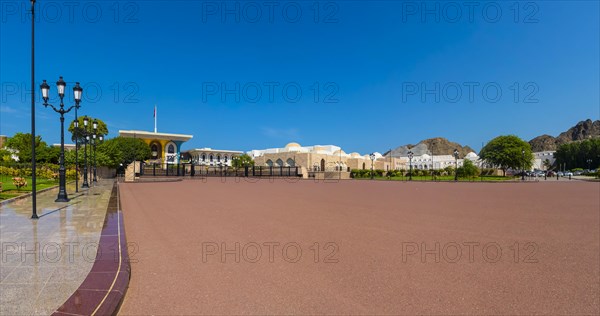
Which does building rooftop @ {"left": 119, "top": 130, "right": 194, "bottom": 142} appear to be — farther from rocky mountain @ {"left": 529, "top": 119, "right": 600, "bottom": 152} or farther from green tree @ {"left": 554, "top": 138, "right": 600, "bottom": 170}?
rocky mountain @ {"left": 529, "top": 119, "right": 600, "bottom": 152}

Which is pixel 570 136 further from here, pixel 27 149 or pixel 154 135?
pixel 27 149

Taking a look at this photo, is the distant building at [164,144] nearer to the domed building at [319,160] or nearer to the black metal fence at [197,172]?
the domed building at [319,160]

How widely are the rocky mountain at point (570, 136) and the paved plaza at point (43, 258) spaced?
193808mm

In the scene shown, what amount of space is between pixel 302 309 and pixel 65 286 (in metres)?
2.59

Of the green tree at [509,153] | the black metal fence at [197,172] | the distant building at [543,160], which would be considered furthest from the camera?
the distant building at [543,160]

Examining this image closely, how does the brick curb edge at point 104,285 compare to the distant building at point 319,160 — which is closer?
the brick curb edge at point 104,285

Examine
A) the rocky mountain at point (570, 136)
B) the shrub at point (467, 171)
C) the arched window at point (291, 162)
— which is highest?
the rocky mountain at point (570, 136)

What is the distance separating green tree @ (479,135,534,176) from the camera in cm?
6425

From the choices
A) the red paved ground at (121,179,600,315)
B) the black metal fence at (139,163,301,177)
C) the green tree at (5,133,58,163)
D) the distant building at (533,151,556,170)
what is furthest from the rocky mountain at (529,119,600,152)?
the red paved ground at (121,179,600,315)

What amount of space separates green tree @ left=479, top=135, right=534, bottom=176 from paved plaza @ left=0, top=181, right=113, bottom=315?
6996 cm

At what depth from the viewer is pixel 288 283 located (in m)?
4.28

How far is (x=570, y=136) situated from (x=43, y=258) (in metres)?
221

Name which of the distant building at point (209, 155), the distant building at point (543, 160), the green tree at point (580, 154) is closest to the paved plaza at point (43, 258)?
the distant building at point (209, 155)

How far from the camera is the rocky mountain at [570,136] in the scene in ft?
544
